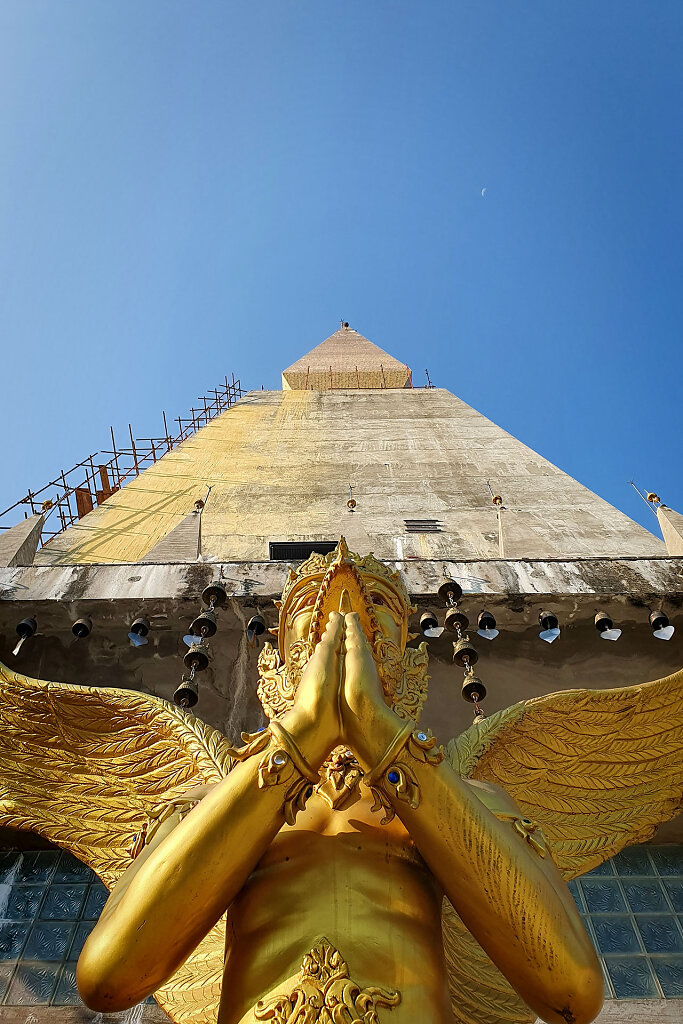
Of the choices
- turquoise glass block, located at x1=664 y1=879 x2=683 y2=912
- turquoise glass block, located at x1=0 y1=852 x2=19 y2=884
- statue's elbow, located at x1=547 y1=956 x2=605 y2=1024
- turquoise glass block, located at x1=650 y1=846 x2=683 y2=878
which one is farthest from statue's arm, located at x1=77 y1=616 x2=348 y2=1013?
turquoise glass block, located at x1=650 y1=846 x2=683 y2=878

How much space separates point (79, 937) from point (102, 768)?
5.08 ft

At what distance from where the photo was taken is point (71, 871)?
15.0ft

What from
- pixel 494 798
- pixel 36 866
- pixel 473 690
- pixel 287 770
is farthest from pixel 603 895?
pixel 36 866

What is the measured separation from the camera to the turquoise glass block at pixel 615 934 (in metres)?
4.08

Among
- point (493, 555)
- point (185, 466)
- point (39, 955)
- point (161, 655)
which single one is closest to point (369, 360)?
point (185, 466)

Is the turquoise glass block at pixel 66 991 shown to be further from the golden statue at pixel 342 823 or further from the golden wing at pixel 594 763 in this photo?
the golden wing at pixel 594 763

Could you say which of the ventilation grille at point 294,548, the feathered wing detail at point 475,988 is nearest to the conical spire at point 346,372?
the ventilation grille at point 294,548

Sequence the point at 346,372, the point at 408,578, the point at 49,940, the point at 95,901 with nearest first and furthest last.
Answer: the point at 49,940
the point at 95,901
the point at 408,578
the point at 346,372

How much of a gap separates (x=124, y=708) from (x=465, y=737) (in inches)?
56.0

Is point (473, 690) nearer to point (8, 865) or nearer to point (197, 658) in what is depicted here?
point (197, 658)

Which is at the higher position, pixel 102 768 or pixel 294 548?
pixel 102 768

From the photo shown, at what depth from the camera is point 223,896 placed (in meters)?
2.31

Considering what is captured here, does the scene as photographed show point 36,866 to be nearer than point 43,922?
No

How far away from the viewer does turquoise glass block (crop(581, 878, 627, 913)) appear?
431cm
